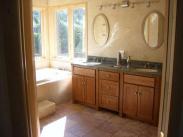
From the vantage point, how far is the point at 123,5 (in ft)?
12.7

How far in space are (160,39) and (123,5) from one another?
38.3 inches

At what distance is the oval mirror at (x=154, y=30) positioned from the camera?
3.56 m

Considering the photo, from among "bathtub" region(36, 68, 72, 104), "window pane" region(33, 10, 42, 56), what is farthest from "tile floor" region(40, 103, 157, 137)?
"window pane" region(33, 10, 42, 56)

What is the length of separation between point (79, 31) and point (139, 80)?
Answer: 2080 millimetres

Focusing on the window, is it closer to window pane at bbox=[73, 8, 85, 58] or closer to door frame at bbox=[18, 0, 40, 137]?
window pane at bbox=[73, 8, 85, 58]

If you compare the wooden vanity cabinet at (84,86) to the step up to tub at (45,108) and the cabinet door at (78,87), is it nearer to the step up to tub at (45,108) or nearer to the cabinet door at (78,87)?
the cabinet door at (78,87)

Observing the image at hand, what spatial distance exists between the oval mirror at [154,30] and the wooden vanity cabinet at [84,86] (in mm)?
1173

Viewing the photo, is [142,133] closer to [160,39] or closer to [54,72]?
[160,39]

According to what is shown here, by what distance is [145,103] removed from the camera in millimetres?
3355

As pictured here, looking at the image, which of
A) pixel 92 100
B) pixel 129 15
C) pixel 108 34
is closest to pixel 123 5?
pixel 129 15

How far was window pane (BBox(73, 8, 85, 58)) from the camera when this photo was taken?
4672mm

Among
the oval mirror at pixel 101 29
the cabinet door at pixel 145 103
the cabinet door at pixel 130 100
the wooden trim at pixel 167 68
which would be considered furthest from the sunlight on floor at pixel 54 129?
the wooden trim at pixel 167 68

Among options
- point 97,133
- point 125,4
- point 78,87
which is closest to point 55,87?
point 78,87

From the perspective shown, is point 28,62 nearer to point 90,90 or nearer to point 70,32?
point 90,90
